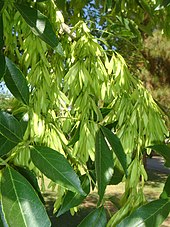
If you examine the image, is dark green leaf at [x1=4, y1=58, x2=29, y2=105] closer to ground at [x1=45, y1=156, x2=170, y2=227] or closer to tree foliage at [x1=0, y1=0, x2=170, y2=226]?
tree foliage at [x1=0, y1=0, x2=170, y2=226]

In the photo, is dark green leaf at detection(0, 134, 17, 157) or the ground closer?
dark green leaf at detection(0, 134, 17, 157)

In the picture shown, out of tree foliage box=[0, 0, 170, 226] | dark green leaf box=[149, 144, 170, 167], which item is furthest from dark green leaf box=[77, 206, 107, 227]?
dark green leaf box=[149, 144, 170, 167]

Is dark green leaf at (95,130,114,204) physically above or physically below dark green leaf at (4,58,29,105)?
below

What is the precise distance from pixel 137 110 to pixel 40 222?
33 centimetres

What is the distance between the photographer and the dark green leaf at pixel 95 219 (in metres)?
0.52

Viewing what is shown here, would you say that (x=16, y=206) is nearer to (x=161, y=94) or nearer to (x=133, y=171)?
(x=133, y=171)

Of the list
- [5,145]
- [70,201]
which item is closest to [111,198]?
[70,201]

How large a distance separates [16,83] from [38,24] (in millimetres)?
94

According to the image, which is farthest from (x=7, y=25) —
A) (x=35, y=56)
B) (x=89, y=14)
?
(x=89, y=14)

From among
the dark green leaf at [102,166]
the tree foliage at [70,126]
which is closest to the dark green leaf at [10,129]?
the tree foliage at [70,126]

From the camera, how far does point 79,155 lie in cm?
71

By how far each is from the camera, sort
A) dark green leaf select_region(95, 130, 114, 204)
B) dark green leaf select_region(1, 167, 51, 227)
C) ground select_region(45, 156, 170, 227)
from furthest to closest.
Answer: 1. ground select_region(45, 156, 170, 227)
2. dark green leaf select_region(95, 130, 114, 204)
3. dark green leaf select_region(1, 167, 51, 227)

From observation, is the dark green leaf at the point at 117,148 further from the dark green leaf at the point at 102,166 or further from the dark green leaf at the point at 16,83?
the dark green leaf at the point at 16,83

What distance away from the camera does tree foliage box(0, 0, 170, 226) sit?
1.53ft
